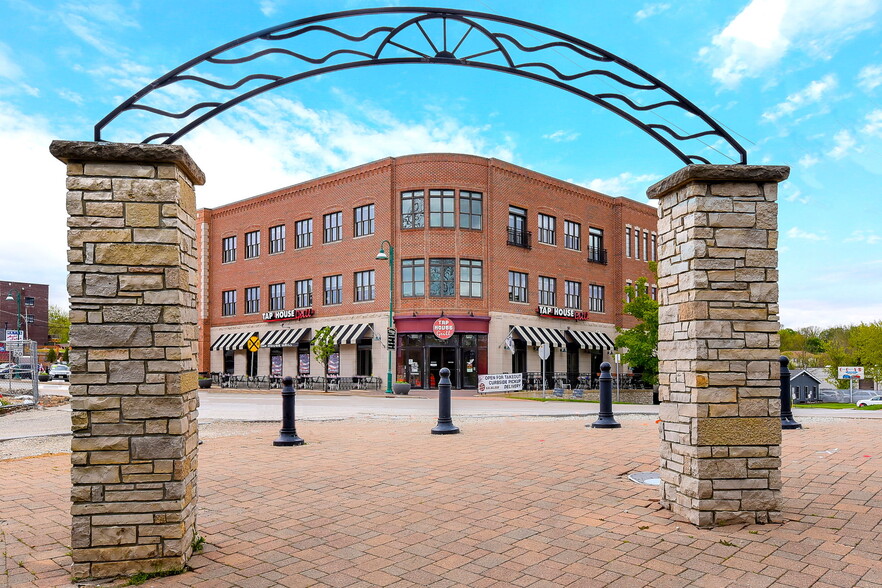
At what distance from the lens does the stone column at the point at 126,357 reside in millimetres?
4426

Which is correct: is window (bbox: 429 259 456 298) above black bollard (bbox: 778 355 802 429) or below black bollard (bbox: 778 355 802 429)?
above

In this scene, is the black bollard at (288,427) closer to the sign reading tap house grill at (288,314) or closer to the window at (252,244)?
the sign reading tap house grill at (288,314)

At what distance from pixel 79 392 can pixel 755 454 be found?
5266 millimetres

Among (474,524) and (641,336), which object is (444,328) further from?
(474,524)

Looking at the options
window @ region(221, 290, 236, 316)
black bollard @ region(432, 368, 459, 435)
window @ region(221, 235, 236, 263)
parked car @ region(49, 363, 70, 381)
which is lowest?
parked car @ region(49, 363, 70, 381)

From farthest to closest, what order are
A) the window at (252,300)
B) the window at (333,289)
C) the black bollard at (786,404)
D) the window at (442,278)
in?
the window at (252,300), the window at (333,289), the window at (442,278), the black bollard at (786,404)

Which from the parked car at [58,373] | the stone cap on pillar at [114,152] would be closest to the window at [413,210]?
the stone cap on pillar at [114,152]

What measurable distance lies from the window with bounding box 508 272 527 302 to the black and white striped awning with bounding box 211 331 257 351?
17270 mm

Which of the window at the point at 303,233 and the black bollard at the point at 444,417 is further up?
the window at the point at 303,233

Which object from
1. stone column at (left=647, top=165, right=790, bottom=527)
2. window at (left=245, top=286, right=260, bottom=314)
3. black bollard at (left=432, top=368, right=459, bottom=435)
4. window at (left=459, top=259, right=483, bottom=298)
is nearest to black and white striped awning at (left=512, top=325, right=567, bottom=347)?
window at (left=459, top=259, right=483, bottom=298)

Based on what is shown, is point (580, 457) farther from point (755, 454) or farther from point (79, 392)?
point (79, 392)

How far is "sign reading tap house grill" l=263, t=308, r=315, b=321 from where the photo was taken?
38094 mm

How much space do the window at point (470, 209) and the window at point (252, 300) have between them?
16.0m

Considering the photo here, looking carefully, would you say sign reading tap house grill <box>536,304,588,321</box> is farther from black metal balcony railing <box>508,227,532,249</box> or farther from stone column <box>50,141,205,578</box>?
stone column <box>50,141,205,578</box>
